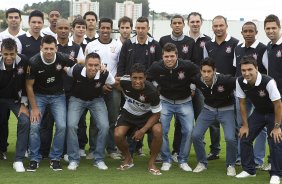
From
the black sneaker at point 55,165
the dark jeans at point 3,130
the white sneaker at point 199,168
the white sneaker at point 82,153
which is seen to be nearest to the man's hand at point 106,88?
the white sneaker at point 82,153

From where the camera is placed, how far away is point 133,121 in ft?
25.1

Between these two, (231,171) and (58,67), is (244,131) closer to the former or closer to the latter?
(231,171)

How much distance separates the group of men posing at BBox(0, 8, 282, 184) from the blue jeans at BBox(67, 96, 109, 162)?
2 centimetres

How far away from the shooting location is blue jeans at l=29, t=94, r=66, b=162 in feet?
24.3

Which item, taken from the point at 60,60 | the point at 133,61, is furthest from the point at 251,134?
the point at 60,60

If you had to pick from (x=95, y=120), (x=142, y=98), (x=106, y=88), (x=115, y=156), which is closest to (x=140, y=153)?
(x=115, y=156)

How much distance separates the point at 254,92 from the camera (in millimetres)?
6965

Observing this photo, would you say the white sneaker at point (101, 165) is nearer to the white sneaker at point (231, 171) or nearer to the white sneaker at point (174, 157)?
the white sneaker at point (174, 157)

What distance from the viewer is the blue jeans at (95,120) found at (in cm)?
758

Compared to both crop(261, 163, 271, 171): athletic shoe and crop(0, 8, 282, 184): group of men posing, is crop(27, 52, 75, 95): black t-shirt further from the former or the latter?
crop(261, 163, 271, 171): athletic shoe

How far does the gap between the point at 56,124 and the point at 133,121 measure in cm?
124

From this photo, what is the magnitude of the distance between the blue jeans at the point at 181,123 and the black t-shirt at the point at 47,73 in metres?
1.74

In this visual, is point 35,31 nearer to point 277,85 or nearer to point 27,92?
point 27,92

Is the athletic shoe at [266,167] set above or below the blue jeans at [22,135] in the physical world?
below
